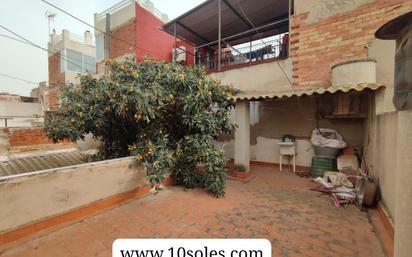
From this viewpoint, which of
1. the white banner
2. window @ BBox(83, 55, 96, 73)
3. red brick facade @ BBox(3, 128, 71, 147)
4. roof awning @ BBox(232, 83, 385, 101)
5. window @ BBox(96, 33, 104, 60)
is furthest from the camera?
window @ BBox(83, 55, 96, 73)

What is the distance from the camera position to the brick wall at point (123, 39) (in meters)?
11.1

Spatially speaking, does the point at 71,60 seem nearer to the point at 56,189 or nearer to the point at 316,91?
the point at 56,189

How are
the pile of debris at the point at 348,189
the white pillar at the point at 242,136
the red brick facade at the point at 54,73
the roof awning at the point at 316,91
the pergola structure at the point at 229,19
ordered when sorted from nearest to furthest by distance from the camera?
the pile of debris at the point at 348,189
the roof awning at the point at 316,91
the white pillar at the point at 242,136
the pergola structure at the point at 229,19
the red brick facade at the point at 54,73

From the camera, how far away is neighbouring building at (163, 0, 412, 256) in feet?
14.4

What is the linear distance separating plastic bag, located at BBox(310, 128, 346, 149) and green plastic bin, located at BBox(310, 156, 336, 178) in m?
0.41

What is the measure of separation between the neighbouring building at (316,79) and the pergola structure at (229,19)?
0.13ft

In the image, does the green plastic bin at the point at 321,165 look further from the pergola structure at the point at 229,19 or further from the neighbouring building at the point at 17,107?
the neighbouring building at the point at 17,107

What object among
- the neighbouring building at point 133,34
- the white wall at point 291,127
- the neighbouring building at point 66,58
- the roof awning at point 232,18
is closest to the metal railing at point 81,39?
the neighbouring building at point 66,58

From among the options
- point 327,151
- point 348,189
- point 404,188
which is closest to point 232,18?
point 327,151

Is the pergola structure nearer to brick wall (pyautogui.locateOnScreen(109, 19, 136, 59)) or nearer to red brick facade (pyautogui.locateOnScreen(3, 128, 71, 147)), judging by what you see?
brick wall (pyautogui.locateOnScreen(109, 19, 136, 59))

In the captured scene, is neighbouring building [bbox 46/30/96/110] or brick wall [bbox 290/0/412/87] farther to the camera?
neighbouring building [bbox 46/30/96/110]

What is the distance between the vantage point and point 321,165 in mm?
5910

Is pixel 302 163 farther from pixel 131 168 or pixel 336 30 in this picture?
pixel 131 168

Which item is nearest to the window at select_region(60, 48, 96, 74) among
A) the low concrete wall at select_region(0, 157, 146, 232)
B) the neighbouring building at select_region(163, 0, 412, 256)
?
the neighbouring building at select_region(163, 0, 412, 256)
